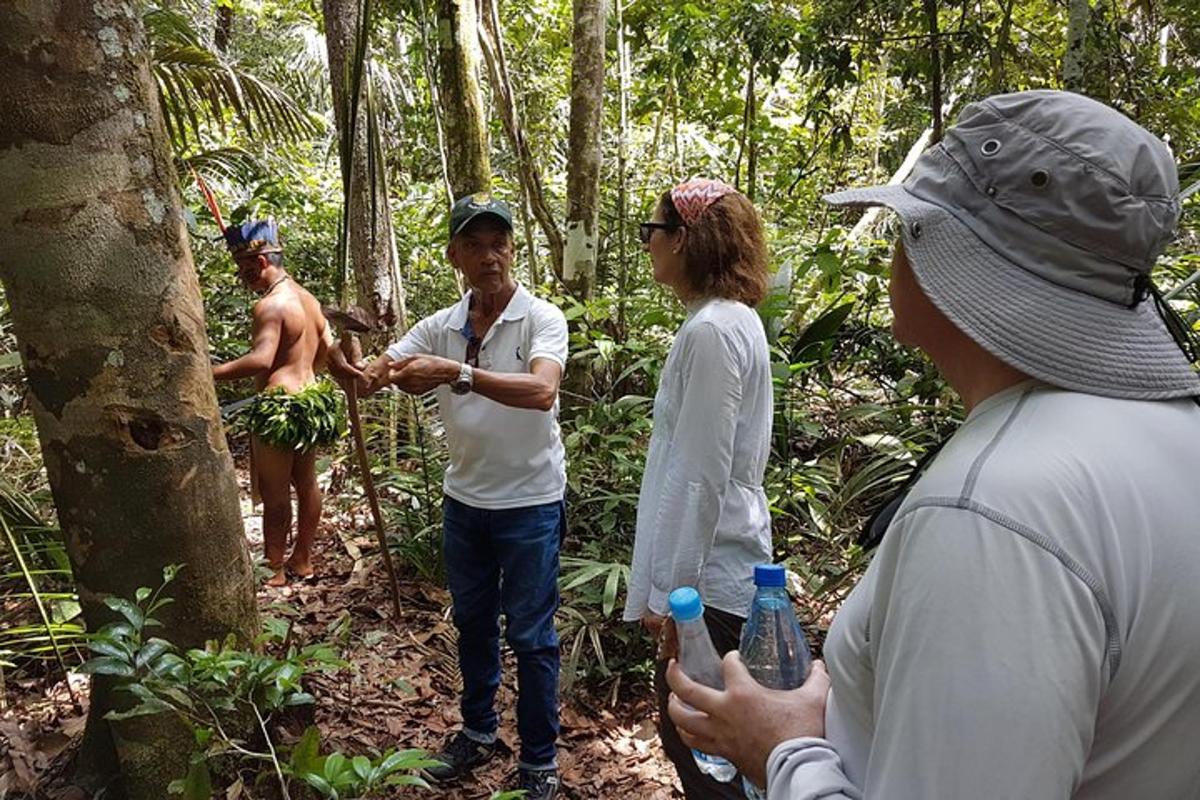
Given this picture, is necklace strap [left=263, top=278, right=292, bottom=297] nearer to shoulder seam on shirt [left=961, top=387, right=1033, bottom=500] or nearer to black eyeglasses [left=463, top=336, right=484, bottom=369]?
black eyeglasses [left=463, top=336, right=484, bottom=369]

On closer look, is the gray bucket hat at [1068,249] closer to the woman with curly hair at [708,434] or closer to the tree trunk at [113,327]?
the woman with curly hair at [708,434]

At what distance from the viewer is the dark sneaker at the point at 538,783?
9.45 feet

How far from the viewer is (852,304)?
16.4 ft

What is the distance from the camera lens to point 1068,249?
0.85 m

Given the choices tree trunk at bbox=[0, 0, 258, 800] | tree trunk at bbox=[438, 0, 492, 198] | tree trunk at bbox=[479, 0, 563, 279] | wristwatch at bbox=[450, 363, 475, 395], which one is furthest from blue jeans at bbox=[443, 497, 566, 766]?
tree trunk at bbox=[479, 0, 563, 279]

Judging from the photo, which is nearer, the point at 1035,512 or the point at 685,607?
the point at 1035,512

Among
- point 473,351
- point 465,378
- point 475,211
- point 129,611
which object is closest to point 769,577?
Result: point 129,611

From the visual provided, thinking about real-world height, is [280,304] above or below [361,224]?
below

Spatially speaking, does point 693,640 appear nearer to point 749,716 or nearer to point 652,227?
point 749,716

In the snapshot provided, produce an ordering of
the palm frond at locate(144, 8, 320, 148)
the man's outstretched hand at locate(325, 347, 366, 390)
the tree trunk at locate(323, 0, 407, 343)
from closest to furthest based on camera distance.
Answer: the man's outstretched hand at locate(325, 347, 366, 390), the palm frond at locate(144, 8, 320, 148), the tree trunk at locate(323, 0, 407, 343)

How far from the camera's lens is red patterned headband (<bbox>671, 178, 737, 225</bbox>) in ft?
7.68

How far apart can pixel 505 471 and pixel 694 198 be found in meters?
1.11

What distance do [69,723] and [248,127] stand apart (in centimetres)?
475

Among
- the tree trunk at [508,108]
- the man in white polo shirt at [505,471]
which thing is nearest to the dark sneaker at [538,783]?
the man in white polo shirt at [505,471]
